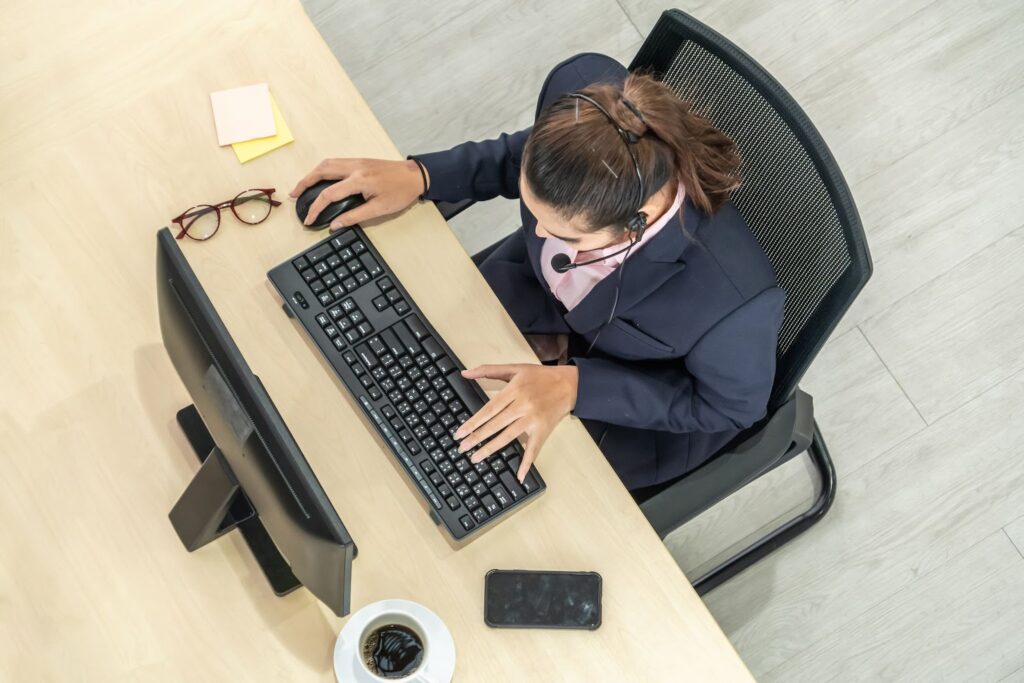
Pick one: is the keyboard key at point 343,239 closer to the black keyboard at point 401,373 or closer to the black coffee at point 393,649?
the black keyboard at point 401,373

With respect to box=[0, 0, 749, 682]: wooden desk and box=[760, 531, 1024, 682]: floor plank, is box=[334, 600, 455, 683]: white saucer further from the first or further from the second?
box=[760, 531, 1024, 682]: floor plank

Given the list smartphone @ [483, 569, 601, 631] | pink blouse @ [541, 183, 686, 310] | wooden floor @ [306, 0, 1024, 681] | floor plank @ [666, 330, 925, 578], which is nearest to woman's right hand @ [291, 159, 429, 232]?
pink blouse @ [541, 183, 686, 310]

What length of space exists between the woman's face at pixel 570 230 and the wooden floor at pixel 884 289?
0.99 metres

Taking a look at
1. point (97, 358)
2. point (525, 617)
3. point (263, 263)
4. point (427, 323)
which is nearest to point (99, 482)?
point (97, 358)

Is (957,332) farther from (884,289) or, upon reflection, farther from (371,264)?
(371,264)

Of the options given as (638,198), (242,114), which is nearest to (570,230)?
(638,198)

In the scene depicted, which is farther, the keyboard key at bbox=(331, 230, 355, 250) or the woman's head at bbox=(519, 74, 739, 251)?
the keyboard key at bbox=(331, 230, 355, 250)

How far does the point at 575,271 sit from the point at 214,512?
0.58 meters

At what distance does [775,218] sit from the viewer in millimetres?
1330

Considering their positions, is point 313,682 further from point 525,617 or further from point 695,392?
point 695,392

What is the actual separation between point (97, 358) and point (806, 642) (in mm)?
1448

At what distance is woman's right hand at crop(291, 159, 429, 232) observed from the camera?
1383 millimetres

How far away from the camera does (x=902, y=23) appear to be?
241cm

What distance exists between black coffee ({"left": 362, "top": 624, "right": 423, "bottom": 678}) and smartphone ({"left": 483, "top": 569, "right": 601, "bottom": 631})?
10 cm
